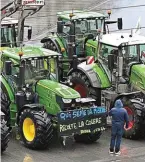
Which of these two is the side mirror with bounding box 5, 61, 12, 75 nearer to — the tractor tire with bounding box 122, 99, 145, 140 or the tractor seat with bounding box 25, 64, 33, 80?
the tractor seat with bounding box 25, 64, 33, 80

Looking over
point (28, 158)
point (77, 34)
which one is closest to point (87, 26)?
point (77, 34)

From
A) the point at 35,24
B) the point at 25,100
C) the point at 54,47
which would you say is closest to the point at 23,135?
the point at 25,100

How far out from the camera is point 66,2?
33312mm

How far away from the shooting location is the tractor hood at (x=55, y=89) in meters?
13.0

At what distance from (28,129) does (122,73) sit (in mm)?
3363

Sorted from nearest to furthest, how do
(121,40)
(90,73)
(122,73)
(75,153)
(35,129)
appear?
(35,129)
(75,153)
(122,73)
(121,40)
(90,73)

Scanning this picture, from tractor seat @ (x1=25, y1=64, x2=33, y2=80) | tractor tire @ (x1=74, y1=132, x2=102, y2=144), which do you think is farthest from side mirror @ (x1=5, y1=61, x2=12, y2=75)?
tractor tire @ (x1=74, y1=132, x2=102, y2=144)

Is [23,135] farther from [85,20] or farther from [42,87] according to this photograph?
[85,20]

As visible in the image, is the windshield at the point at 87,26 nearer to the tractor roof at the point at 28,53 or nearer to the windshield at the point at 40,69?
the tractor roof at the point at 28,53

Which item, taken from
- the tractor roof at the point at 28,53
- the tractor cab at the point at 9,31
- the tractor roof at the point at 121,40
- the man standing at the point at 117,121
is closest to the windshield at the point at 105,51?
the tractor roof at the point at 121,40

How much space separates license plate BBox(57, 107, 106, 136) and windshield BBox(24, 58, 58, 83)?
5.06ft

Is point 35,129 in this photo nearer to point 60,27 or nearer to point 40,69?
point 40,69

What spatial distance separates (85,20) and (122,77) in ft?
14.9

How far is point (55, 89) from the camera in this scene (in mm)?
13031
